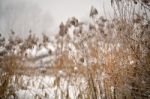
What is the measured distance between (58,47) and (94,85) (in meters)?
1.29

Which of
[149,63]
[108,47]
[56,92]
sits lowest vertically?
[56,92]

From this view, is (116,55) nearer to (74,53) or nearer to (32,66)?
(74,53)

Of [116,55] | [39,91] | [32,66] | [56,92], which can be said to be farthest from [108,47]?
[32,66]

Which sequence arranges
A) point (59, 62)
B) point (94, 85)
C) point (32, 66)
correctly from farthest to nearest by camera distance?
point (32, 66) → point (59, 62) → point (94, 85)

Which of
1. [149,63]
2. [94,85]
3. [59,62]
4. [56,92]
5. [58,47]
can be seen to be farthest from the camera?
[58,47]

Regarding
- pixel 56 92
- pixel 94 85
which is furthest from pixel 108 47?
pixel 56 92

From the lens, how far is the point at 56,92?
9.85ft

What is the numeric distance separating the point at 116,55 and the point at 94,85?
17.2 inches

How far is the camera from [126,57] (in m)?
2.52

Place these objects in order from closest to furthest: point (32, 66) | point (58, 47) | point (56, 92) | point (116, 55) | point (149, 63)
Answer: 1. point (149, 63)
2. point (116, 55)
3. point (56, 92)
4. point (58, 47)
5. point (32, 66)

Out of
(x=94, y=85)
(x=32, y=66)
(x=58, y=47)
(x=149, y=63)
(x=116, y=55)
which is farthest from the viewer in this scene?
(x=32, y=66)

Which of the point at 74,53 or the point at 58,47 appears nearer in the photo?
the point at 74,53

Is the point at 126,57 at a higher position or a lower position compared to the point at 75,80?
higher

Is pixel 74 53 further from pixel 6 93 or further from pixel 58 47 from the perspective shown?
pixel 6 93
